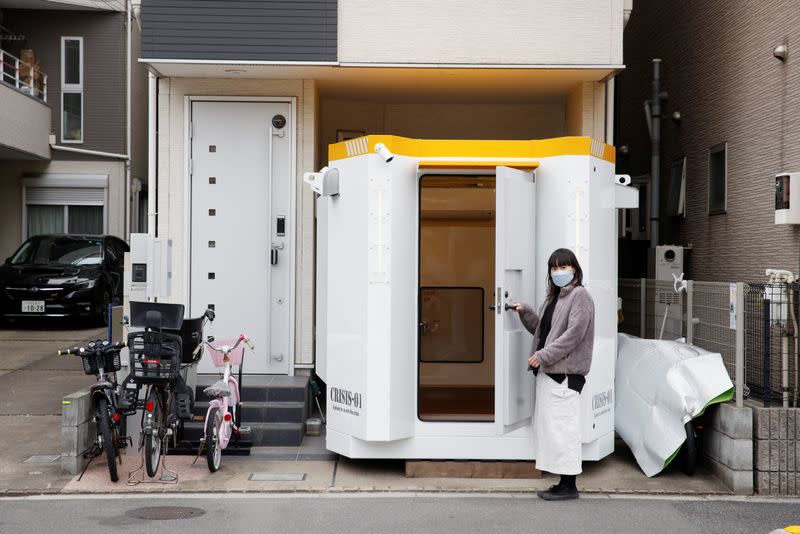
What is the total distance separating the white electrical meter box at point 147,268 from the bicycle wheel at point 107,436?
4.08 feet

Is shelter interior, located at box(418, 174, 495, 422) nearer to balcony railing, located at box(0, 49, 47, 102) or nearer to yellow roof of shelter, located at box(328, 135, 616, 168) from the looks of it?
yellow roof of shelter, located at box(328, 135, 616, 168)

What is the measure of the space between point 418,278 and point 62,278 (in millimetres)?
9856

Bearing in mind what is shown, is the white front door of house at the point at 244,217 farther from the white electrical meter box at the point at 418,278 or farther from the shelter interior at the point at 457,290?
the white electrical meter box at the point at 418,278

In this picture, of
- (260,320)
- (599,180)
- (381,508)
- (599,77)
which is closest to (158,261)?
(260,320)

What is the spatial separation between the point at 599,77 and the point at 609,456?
367cm

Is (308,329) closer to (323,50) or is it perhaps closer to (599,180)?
(323,50)

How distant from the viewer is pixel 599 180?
24.7 ft

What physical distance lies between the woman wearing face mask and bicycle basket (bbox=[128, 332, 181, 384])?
268 cm

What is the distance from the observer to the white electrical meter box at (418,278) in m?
7.15

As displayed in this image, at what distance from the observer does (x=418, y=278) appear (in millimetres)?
7488

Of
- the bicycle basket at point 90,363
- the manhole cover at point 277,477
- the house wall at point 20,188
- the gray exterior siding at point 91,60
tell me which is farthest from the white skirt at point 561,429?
the gray exterior siding at point 91,60

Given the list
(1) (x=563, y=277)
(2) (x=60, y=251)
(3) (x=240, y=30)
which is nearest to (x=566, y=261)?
(1) (x=563, y=277)

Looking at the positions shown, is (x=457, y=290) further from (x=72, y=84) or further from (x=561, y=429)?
(x=72, y=84)

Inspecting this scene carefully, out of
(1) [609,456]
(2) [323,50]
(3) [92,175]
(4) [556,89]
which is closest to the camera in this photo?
(1) [609,456]
